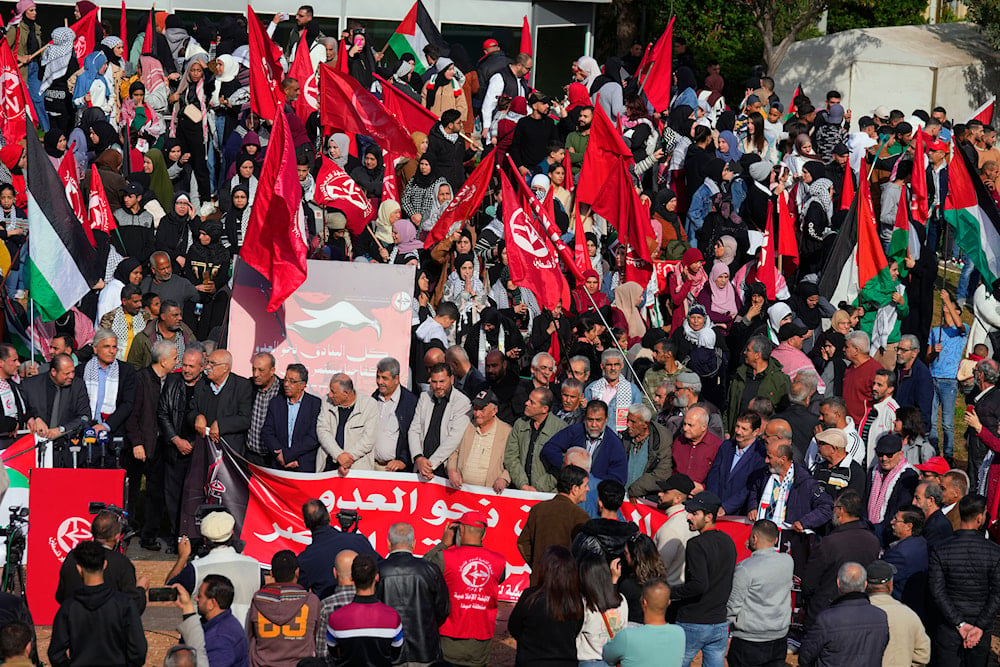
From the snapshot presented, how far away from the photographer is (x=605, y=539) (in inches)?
428

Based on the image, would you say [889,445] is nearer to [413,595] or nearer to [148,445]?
[413,595]

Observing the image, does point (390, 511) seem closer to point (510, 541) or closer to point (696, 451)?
point (510, 541)

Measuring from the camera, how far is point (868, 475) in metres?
13.7

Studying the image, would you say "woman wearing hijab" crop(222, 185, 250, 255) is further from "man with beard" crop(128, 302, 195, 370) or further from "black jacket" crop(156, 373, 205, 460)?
"black jacket" crop(156, 373, 205, 460)

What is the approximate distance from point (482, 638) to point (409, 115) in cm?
1090

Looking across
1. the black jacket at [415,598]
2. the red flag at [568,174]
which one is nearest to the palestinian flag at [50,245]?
the black jacket at [415,598]

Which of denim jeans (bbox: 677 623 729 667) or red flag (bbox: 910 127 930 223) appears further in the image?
red flag (bbox: 910 127 930 223)

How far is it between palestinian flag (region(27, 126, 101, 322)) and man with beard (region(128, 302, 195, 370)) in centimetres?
92

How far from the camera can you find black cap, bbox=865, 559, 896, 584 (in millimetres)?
10680

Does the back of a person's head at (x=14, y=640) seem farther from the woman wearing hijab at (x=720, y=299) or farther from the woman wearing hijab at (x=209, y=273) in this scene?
the woman wearing hijab at (x=720, y=299)

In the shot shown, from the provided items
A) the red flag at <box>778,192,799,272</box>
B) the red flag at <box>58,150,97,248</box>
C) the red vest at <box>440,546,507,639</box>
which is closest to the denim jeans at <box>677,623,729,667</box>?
the red vest at <box>440,546,507,639</box>

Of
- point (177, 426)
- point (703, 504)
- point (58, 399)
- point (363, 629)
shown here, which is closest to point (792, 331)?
point (703, 504)

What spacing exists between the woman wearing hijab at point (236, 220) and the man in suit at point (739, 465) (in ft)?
24.2

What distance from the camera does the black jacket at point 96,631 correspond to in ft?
31.8
